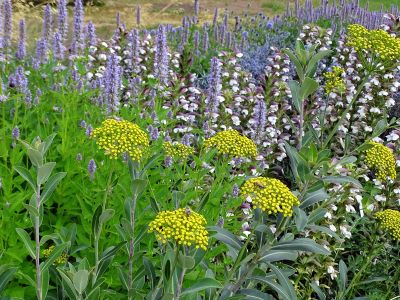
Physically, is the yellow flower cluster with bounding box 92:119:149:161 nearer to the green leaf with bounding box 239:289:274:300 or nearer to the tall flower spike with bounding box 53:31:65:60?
the green leaf with bounding box 239:289:274:300

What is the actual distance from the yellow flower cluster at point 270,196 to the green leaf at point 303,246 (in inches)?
7.8

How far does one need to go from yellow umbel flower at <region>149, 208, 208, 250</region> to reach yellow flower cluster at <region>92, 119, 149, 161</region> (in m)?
0.36

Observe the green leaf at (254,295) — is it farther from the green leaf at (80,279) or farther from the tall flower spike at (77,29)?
the tall flower spike at (77,29)

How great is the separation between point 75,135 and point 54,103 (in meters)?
0.61

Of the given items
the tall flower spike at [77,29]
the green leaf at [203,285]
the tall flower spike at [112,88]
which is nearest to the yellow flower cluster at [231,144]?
the green leaf at [203,285]

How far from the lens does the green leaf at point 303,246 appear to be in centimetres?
199

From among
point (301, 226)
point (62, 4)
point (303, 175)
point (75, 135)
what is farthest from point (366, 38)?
point (62, 4)

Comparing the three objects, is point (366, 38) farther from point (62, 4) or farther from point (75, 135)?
point (62, 4)

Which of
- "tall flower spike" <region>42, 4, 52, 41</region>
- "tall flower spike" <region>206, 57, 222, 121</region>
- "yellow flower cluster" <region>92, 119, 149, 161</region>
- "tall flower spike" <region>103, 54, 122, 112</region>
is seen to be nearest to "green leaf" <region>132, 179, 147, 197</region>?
"yellow flower cluster" <region>92, 119, 149, 161</region>

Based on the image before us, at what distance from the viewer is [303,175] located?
6.79 feet

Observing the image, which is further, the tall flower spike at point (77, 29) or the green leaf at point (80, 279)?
the tall flower spike at point (77, 29)

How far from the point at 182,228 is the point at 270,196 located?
397mm

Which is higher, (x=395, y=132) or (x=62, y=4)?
(x=62, y=4)

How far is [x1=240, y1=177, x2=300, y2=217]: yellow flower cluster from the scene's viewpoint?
6.08 feet
